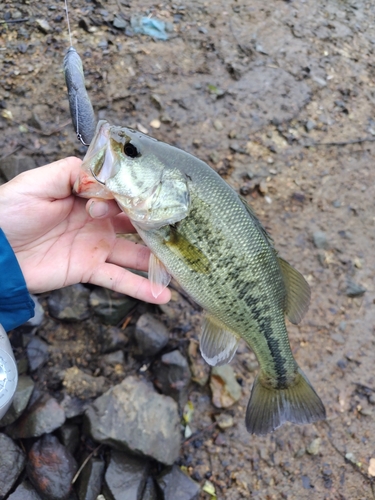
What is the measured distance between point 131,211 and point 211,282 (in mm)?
606

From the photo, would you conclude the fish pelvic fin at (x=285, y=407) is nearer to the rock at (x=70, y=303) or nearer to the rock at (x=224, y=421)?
the rock at (x=224, y=421)

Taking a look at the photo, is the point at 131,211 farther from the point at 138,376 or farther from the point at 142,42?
the point at 142,42

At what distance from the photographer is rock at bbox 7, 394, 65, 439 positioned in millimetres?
3004

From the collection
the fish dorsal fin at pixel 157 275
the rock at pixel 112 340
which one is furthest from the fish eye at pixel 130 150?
the rock at pixel 112 340

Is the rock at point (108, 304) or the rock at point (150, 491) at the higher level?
the rock at point (108, 304)

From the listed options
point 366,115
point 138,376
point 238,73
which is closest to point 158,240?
point 138,376

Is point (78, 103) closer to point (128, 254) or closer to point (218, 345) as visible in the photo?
point (128, 254)

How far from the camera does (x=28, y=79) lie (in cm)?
449

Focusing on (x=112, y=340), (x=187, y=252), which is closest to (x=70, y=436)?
(x=112, y=340)

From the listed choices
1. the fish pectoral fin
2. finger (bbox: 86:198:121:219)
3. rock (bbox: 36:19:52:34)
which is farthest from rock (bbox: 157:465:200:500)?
rock (bbox: 36:19:52:34)

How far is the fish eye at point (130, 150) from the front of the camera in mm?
2348

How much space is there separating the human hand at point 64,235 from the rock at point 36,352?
72cm

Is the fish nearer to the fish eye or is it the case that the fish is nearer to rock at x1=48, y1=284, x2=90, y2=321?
the fish eye

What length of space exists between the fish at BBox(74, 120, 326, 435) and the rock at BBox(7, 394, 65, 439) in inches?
48.8
